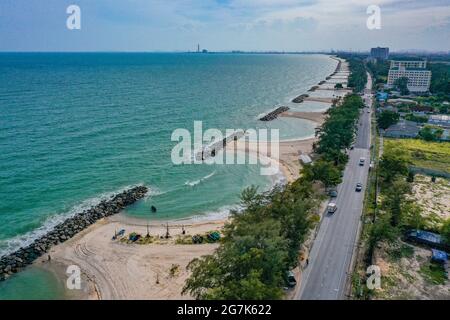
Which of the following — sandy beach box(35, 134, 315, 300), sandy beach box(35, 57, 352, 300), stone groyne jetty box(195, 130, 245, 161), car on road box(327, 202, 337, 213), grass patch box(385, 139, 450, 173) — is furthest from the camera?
stone groyne jetty box(195, 130, 245, 161)

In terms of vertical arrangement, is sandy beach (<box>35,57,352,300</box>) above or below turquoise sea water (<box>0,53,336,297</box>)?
below

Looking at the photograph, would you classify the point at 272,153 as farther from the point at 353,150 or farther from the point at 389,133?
the point at 389,133

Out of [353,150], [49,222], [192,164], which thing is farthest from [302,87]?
[49,222]

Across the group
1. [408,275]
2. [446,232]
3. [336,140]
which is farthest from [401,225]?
[336,140]

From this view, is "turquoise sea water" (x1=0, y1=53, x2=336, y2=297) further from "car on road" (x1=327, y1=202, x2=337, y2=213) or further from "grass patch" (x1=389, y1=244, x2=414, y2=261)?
"grass patch" (x1=389, y1=244, x2=414, y2=261)

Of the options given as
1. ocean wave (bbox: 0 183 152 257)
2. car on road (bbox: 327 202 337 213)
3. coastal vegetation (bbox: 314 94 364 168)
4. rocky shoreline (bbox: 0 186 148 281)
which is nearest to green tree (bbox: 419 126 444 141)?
coastal vegetation (bbox: 314 94 364 168)

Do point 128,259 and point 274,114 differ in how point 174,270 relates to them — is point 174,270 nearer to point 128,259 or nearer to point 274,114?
point 128,259

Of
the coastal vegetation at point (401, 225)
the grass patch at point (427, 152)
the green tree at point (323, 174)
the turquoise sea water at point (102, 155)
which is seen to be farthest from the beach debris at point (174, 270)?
the grass patch at point (427, 152)
